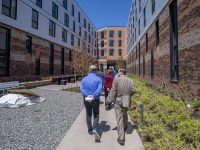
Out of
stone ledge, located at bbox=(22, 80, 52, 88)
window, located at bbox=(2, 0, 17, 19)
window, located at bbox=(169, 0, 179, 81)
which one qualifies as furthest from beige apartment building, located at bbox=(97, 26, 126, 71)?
window, located at bbox=(169, 0, 179, 81)

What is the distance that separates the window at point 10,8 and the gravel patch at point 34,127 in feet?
39.3

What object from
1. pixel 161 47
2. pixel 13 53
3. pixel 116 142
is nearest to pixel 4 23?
pixel 13 53

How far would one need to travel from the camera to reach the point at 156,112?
8.27 metres

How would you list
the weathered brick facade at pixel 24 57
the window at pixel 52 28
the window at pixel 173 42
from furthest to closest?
the window at pixel 52 28
the weathered brick facade at pixel 24 57
the window at pixel 173 42

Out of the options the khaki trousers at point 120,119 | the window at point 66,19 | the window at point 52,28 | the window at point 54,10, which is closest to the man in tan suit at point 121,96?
the khaki trousers at point 120,119

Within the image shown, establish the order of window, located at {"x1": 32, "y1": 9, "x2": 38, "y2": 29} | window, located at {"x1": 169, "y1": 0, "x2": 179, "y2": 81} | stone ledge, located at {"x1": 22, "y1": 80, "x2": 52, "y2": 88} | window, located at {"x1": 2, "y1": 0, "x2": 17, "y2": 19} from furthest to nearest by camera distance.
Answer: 1. window, located at {"x1": 32, "y1": 9, "x2": 38, "y2": 29}
2. stone ledge, located at {"x1": 22, "y1": 80, "x2": 52, "y2": 88}
3. window, located at {"x1": 2, "y1": 0, "x2": 17, "y2": 19}
4. window, located at {"x1": 169, "y1": 0, "x2": 179, "y2": 81}

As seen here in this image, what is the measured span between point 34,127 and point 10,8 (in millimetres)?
15793

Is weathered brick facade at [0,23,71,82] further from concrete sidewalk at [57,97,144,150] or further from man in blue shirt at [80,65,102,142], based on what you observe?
man in blue shirt at [80,65,102,142]

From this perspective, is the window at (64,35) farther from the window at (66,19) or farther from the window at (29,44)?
the window at (29,44)

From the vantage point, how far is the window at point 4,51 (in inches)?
730

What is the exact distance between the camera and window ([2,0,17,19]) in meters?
18.8

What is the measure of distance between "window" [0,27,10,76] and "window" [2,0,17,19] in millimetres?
1571

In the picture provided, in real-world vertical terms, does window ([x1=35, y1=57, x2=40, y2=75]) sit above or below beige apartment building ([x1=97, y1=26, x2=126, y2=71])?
below

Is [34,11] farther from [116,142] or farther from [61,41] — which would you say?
[116,142]
